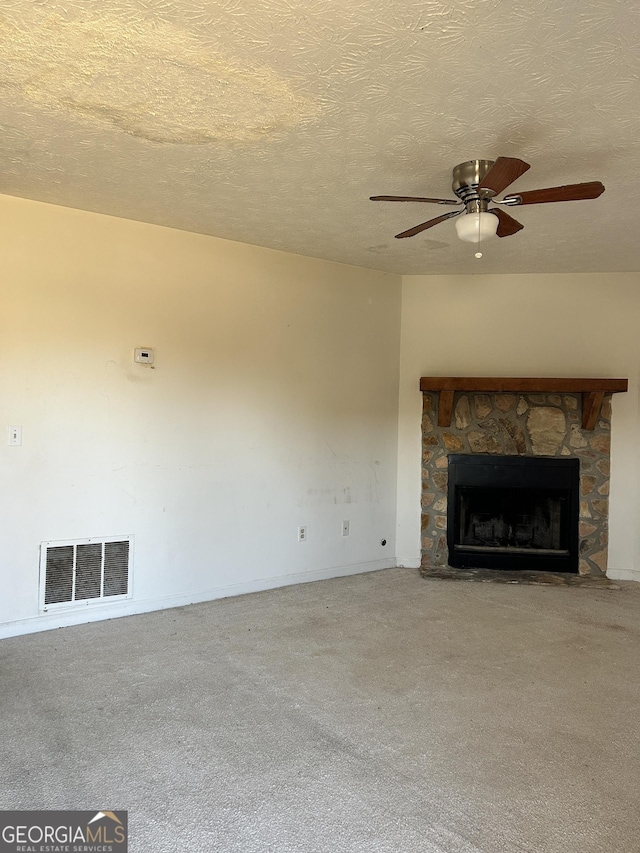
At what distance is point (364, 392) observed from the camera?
4.49 metres

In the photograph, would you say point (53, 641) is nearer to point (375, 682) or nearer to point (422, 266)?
point (375, 682)

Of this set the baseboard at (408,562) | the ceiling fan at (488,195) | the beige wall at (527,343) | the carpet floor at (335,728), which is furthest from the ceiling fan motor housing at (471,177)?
the baseboard at (408,562)

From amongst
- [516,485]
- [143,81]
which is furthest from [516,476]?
[143,81]

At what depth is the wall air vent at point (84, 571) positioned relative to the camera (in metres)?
3.20

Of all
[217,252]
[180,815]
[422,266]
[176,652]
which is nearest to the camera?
[180,815]

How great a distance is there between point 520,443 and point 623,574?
1255 millimetres

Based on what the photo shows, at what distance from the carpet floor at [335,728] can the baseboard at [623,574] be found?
0.99 m

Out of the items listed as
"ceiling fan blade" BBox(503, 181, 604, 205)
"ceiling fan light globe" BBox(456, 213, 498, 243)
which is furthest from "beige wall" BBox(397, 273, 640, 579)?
"ceiling fan blade" BBox(503, 181, 604, 205)

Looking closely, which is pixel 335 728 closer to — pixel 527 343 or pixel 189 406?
pixel 189 406

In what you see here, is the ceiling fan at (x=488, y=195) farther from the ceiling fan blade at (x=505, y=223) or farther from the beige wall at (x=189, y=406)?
the beige wall at (x=189, y=406)

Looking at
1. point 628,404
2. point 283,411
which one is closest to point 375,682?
point 283,411

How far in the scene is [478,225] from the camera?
2.48 m

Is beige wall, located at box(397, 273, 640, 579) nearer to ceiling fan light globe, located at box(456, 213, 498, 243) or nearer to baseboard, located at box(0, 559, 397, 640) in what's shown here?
baseboard, located at box(0, 559, 397, 640)

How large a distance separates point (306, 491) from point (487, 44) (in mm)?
2978
